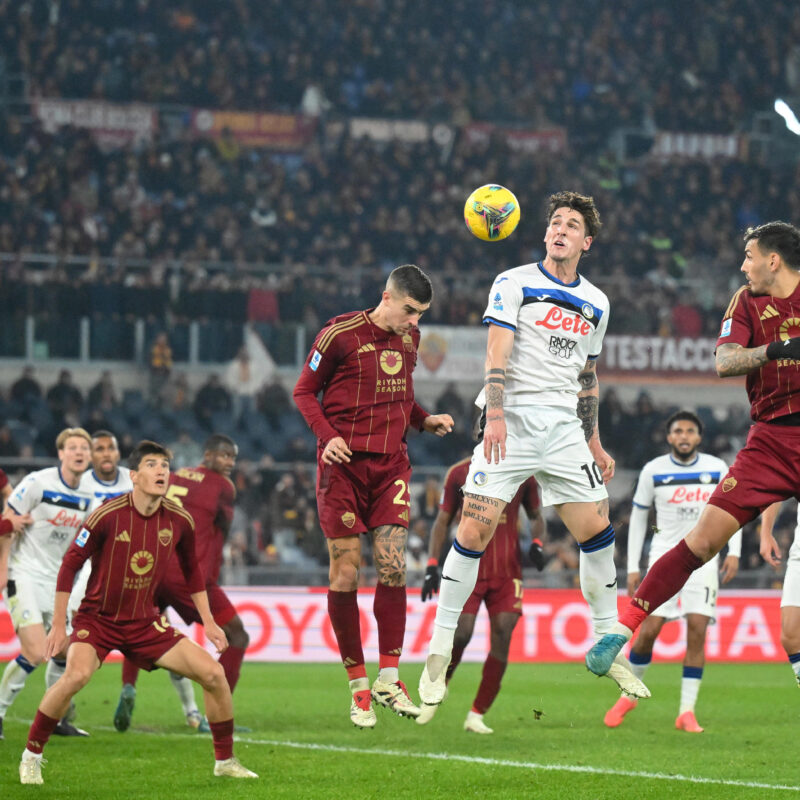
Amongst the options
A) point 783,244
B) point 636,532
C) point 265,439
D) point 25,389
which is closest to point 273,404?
point 265,439

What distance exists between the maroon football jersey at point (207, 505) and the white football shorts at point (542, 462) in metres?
4.42

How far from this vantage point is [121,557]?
8.76 metres

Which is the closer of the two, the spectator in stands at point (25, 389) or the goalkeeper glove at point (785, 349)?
the goalkeeper glove at point (785, 349)

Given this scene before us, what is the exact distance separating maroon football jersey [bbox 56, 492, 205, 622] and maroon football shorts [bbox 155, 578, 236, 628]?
82.6 inches

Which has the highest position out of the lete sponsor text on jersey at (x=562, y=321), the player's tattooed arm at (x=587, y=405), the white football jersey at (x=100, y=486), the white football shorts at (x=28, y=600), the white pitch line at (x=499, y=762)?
the lete sponsor text on jersey at (x=562, y=321)

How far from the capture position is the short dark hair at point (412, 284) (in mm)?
7840

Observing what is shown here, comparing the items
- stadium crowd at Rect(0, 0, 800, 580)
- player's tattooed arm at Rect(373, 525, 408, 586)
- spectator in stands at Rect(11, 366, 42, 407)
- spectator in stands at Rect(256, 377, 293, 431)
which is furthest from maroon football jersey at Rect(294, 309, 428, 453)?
spectator in stands at Rect(256, 377, 293, 431)

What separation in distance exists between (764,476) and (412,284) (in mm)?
2344

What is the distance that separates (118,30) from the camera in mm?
29531

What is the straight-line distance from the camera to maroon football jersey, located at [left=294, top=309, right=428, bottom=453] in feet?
26.0

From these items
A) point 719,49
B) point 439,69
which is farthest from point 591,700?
point 719,49

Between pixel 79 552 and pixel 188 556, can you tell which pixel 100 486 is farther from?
pixel 79 552

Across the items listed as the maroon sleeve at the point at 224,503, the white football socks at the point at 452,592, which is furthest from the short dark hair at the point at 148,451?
the maroon sleeve at the point at 224,503

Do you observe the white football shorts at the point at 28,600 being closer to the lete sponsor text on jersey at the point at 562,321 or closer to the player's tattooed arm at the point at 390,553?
the player's tattooed arm at the point at 390,553
